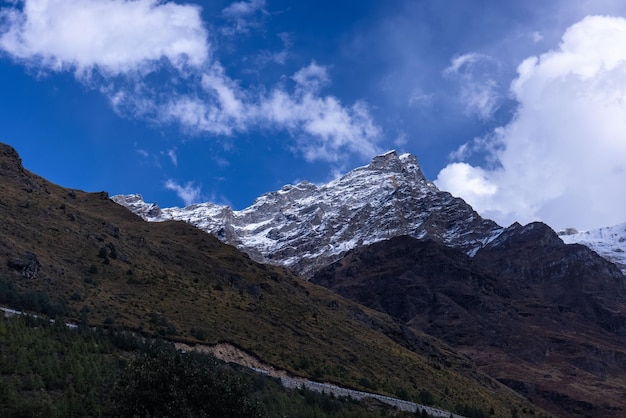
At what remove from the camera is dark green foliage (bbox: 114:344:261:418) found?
3384 centimetres

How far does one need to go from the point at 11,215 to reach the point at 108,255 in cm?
1268

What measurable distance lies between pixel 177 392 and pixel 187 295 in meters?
58.2

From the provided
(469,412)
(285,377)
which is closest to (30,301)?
(285,377)

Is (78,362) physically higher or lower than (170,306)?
lower

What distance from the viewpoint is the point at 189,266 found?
110 metres

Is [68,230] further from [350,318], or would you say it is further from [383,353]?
[350,318]

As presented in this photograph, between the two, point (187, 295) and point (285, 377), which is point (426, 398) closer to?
point (285, 377)

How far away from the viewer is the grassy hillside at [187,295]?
7425cm

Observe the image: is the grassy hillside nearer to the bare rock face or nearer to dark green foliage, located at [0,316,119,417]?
the bare rock face

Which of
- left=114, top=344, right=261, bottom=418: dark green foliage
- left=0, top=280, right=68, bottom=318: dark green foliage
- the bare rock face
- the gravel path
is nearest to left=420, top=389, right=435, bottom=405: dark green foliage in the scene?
the gravel path

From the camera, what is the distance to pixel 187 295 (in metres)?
91.4

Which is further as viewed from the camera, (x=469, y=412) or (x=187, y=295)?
(x=187, y=295)

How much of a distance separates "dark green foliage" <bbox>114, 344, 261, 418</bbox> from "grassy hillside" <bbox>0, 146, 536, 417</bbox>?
29.0 metres

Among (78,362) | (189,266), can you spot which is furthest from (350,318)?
(78,362)
